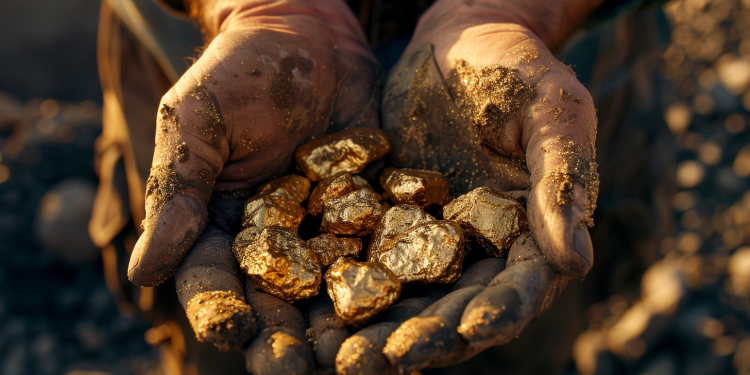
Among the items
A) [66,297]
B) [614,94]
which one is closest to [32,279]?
[66,297]

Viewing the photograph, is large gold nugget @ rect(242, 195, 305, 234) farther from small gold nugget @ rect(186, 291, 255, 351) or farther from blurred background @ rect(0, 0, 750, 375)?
blurred background @ rect(0, 0, 750, 375)

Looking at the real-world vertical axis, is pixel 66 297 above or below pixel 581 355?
below

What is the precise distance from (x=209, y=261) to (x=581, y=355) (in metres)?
2.53

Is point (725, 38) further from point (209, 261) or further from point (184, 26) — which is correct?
point (209, 261)

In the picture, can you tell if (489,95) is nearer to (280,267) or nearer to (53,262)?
(280,267)

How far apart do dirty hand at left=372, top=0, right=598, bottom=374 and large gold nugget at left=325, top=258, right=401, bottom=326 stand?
0.13 meters

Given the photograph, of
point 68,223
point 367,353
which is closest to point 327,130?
point 367,353

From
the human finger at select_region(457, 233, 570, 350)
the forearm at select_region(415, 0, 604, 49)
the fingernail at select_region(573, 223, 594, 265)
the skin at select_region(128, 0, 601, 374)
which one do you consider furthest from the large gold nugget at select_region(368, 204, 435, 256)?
the forearm at select_region(415, 0, 604, 49)

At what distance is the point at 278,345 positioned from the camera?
98 cm

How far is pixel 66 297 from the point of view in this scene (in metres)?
3.39

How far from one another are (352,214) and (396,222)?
0.14 metres

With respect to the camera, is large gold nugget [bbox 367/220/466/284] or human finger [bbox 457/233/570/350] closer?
human finger [bbox 457/233/570/350]

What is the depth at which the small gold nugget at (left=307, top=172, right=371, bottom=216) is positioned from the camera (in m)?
1.48

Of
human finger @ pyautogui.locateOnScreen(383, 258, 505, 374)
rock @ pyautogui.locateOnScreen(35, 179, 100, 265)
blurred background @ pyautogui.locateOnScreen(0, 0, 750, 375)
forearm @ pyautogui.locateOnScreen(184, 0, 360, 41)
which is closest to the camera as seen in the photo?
human finger @ pyautogui.locateOnScreen(383, 258, 505, 374)
